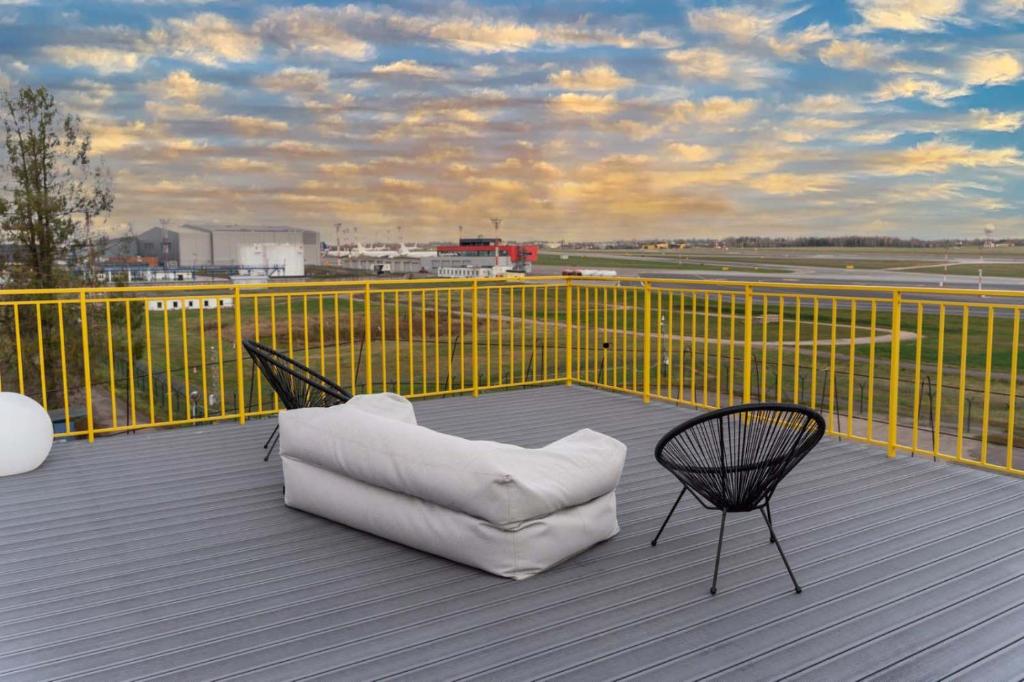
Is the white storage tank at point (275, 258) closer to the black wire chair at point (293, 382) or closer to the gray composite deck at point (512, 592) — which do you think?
the black wire chair at point (293, 382)

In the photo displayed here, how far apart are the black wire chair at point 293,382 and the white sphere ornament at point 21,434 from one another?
1.41 metres

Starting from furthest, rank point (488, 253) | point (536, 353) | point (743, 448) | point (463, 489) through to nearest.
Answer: point (488, 253), point (536, 353), point (463, 489), point (743, 448)

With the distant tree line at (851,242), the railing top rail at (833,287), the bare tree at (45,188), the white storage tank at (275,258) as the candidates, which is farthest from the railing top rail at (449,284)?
the distant tree line at (851,242)

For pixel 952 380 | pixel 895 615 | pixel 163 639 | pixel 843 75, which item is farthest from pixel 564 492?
pixel 843 75

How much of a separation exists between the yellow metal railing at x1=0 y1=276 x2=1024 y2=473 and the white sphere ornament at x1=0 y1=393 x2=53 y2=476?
0.29 meters

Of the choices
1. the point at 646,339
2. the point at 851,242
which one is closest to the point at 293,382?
the point at 646,339

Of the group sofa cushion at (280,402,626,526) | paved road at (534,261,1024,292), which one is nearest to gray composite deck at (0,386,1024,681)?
sofa cushion at (280,402,626,526)

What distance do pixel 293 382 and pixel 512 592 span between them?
89.2 inches

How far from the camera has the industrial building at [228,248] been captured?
188 feet

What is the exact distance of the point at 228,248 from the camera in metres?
64.3

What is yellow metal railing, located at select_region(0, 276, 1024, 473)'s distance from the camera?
5.62 m

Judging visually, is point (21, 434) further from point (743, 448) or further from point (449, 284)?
point (743, 448)

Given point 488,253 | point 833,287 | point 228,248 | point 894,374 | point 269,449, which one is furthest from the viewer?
point 488,253

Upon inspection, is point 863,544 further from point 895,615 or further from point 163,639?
point 163,639
